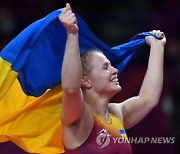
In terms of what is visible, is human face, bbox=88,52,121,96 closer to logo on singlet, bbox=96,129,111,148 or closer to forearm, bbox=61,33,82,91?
logo on singlet, bbox=96,129,111,148

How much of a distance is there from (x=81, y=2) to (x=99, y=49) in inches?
117

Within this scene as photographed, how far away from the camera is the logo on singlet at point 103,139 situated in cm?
252

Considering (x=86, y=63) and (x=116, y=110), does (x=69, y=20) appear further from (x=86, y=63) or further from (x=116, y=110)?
(x=116, y=110)

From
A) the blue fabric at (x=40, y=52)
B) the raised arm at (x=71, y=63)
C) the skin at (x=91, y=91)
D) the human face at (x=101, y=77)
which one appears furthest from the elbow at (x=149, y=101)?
the raised arm at (x=71, y=63)

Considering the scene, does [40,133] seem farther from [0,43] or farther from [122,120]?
[0,43]

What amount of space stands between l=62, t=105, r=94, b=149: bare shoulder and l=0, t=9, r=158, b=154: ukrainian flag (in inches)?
7.9

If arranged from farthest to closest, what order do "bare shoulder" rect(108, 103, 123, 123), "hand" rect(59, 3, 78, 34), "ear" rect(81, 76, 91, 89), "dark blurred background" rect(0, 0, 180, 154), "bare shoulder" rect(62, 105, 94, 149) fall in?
1. "dark blurred background" rect(0, 0, 180, 154)
2. "bare shoulder" rect(108, 103, 123, 123)
3. "ear" rect(81, 76, 91, 89)
4. "bare shoulder" rect(62, 105, 94, 149)
5. "hand" rect(59, 3, 78, 34)

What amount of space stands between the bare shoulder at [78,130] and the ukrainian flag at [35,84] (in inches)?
7.9

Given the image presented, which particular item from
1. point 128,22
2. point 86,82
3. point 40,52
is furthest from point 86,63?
point 128,22

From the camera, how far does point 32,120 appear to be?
105 inches

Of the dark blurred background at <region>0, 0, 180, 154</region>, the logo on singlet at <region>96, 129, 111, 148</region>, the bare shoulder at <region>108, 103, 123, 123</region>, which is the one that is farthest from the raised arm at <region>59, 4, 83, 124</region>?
the dark blurred background at <region>0, 0, 180, 154</region>

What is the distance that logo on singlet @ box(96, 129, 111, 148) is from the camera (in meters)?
2.52

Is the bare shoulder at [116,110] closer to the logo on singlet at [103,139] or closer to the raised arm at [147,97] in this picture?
the raised arm at [147,97]

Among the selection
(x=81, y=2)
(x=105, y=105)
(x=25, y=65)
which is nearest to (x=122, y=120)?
(x=105, y=105)
